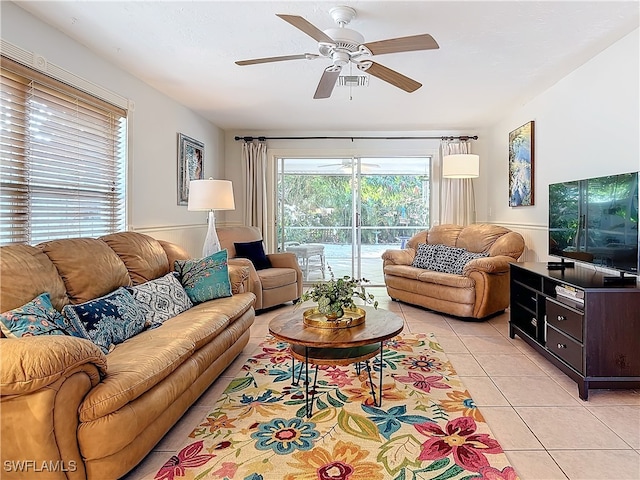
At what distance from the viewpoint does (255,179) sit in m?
6.21

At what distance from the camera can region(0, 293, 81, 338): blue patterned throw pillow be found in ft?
5.62

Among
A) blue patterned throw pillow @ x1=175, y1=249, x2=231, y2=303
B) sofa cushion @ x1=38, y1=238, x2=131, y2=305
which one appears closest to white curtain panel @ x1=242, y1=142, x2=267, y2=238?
blue patterned throw pillow @ x1=175, y1=249, x2=231, y2=303

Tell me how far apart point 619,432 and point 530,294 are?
1363mm

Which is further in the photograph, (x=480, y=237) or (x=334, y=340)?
(x=480, y=237)

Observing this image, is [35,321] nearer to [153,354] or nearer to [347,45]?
[153,354]

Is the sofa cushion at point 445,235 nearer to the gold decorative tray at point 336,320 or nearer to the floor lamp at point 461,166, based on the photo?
the floor lamp at point 461,166

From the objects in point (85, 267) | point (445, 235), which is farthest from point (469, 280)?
point (85, 267)

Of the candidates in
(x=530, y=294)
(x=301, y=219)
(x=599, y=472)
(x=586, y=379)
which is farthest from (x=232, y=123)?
(x=599, y=472)

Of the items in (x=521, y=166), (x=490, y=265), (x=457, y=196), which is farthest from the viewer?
(x=457, y=196)

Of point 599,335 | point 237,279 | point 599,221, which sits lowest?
point 599,335

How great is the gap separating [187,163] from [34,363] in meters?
3.81

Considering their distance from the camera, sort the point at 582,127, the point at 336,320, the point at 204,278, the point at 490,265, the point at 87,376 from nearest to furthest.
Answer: the point at 87,376
the point at 336,320
the point at 204,278
the point at 582,127
the point at 490,265

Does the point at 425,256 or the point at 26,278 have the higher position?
the point at 26,278

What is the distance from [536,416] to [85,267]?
110 inches
